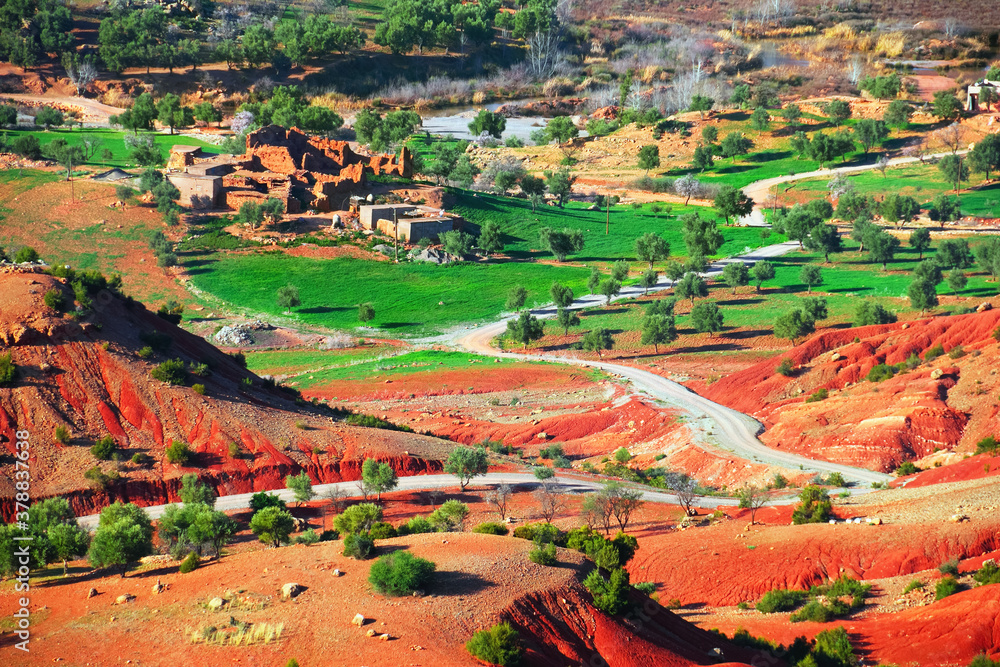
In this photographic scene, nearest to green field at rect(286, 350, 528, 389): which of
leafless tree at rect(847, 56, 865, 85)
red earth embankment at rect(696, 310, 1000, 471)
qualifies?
red earth embankment at rect(696, 310, 1000, 471)

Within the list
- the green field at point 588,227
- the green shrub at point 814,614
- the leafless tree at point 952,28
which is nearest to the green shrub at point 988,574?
the green shrub at point 814,614

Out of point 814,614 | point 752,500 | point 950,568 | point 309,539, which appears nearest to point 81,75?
point 752,500

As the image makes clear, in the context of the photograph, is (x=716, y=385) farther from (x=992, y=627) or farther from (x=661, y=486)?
(x=992, y=627)

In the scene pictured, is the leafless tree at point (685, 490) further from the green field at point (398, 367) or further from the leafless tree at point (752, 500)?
the green field at point (398, 367)

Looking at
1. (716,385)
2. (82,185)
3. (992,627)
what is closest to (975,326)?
(716,385)

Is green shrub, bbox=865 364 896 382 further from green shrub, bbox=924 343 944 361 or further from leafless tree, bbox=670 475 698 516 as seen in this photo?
leafless tree, bbox=670 475 698 516

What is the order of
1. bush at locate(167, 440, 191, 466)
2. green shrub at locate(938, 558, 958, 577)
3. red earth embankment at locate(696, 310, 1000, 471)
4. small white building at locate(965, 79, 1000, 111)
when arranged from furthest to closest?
small white building at locate(965, 79, 1000, 111) < red earth embankment at locate(696, 310, 1000, 471) < bush at locate(167, 440, 191, 466) < green shrub at locate(938, 558, 958, 577)
